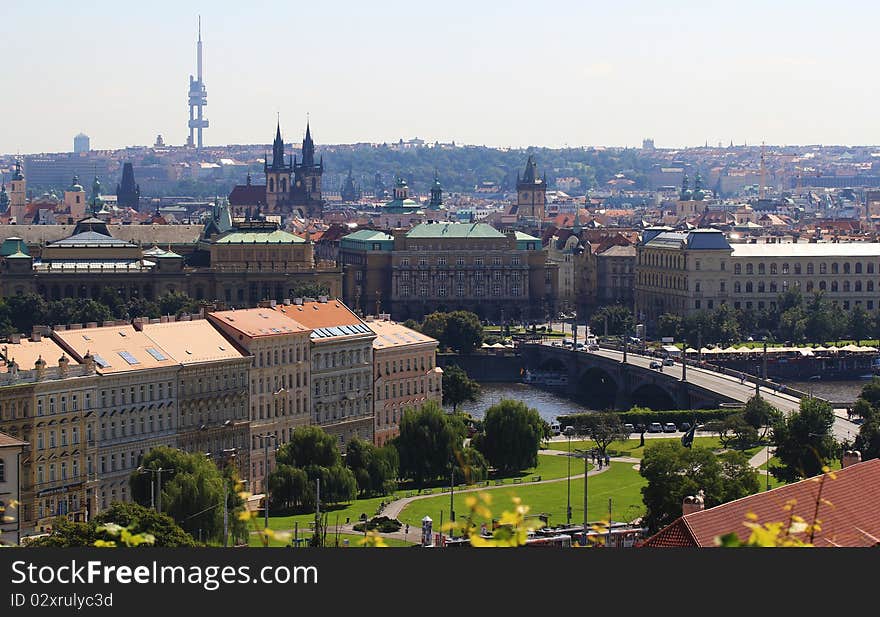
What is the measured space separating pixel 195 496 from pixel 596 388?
67.3m

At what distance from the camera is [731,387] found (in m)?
112

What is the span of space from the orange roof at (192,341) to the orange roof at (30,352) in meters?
4.96

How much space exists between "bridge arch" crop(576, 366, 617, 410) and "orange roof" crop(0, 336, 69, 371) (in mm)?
50616

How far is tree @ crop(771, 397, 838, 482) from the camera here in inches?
2950

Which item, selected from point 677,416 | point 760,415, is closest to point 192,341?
point 760,415

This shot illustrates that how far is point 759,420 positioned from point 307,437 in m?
26.4

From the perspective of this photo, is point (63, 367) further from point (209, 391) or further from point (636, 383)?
point (636, 383)

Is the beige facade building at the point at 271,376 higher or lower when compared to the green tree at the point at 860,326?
higher

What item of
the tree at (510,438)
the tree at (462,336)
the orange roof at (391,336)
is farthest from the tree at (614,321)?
the tree at (510,438)

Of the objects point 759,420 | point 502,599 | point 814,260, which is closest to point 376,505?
point 759,420

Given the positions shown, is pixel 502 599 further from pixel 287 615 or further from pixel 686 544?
pixel 686 544

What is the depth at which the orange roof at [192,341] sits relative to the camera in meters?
78.1

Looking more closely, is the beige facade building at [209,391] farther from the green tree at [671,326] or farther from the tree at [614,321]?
the tree at [614,321]

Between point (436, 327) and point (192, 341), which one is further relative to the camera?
point (436, 327)
